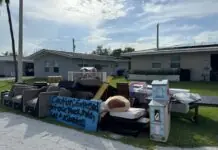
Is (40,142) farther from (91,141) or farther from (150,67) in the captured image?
(150,67)

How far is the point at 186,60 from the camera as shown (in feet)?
61.5

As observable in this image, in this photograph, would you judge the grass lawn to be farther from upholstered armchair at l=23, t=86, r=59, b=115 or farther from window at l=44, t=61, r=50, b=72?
window at l=44, t=61, r=50, b=72

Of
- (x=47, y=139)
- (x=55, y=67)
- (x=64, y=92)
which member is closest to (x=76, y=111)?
(x=64, y=92)

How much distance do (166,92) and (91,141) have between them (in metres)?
1.86

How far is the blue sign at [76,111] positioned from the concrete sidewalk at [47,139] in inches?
14.2

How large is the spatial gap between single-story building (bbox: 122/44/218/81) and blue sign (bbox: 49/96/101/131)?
1391cm

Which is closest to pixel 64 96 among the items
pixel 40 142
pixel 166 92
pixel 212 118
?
pixel 40 142

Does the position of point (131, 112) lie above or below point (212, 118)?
above

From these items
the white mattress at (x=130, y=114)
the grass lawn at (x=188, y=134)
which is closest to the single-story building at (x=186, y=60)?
the grass lawn at (x=188, y=134)

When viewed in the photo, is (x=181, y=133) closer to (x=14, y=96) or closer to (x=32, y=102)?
(x=32, y=102)

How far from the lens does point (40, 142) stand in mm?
4629

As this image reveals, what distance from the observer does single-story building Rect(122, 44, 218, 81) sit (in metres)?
17.8

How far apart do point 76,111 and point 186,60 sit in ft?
48.3

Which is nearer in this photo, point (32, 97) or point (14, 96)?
point (32, 97)
